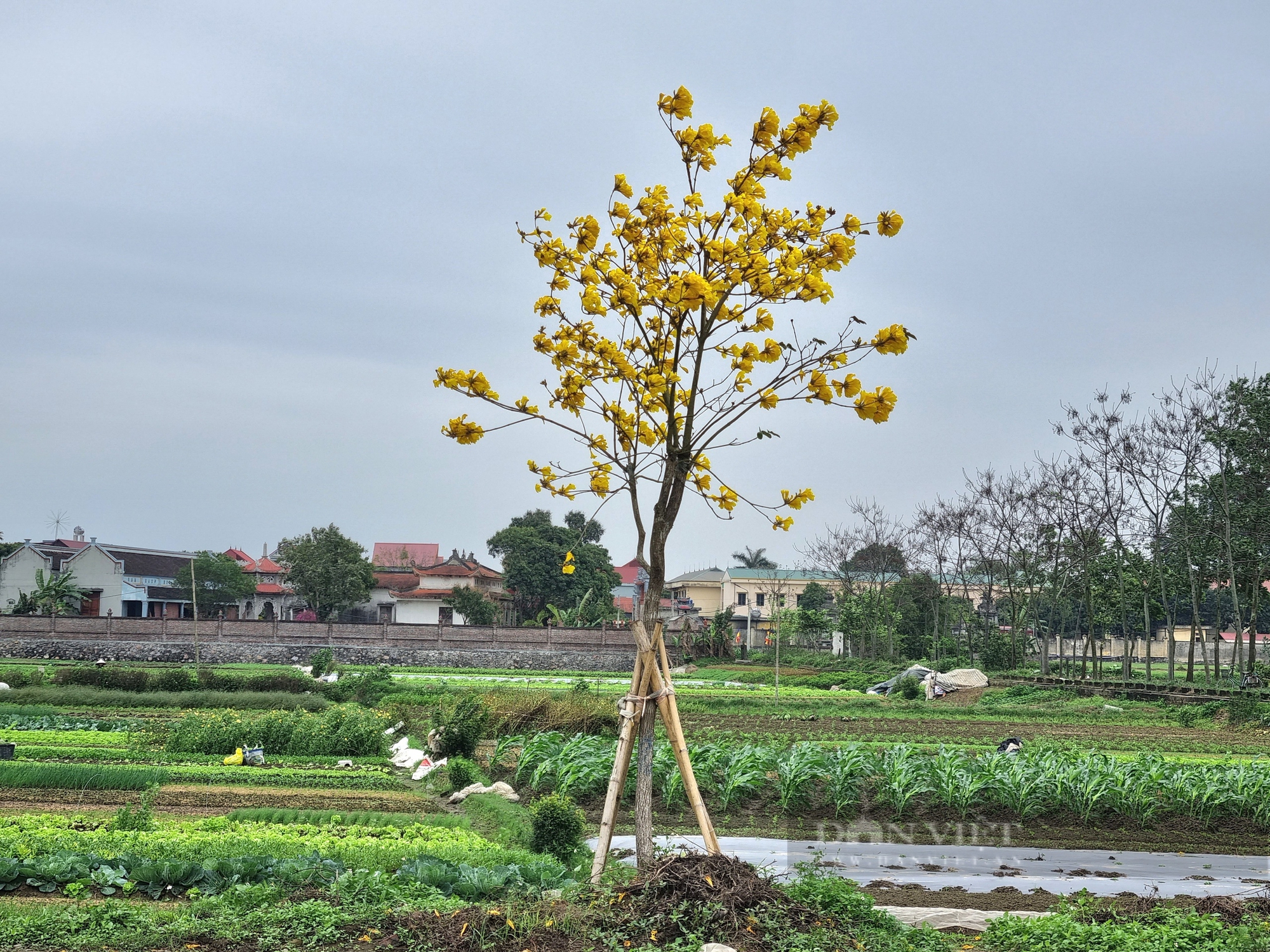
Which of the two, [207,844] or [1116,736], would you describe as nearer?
[207,844]

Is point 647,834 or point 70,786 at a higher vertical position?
point 647,834

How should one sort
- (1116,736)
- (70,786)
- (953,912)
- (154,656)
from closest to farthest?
(953,912) < (70,786) < (1116,736) < (154,656)

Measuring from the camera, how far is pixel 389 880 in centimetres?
673

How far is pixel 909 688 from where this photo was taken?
30.0 m

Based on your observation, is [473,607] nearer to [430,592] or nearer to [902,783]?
[430,592]

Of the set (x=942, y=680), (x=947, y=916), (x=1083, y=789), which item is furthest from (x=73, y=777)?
(x=942, y=680)

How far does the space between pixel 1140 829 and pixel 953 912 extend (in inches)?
210

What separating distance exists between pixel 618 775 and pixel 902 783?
6290mm

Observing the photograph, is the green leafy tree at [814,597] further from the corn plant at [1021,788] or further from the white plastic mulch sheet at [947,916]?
the white plastic mulch sheet at [947,916]

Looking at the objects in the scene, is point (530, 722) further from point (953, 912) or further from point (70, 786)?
point (953, 912)

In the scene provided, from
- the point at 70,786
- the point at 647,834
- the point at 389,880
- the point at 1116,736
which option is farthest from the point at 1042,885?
the point at 1116,736

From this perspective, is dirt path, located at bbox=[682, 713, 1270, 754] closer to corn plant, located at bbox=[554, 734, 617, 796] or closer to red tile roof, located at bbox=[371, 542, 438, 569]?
corn plant, located at bbox=[554, 734, 617, 796]

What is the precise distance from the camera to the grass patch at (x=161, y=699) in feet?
72.5

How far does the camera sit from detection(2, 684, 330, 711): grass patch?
72.5ft
